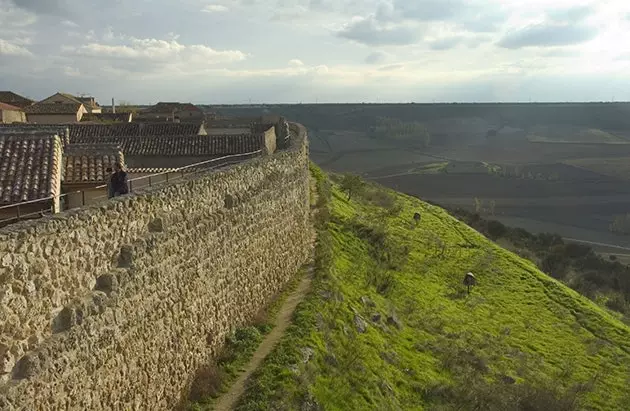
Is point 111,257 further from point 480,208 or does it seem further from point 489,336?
point 480,208

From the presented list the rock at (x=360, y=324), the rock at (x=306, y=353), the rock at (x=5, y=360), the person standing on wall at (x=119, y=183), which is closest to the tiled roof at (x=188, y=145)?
the rock at (x=360, y=324)

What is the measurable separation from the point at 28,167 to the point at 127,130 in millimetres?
21986

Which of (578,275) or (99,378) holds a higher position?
(99,378)

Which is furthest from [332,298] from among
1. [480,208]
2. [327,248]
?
[480,208]

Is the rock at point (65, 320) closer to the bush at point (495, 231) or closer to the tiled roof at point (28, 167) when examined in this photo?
the tiled roof at point (28, 167)

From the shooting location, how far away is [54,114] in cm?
4238

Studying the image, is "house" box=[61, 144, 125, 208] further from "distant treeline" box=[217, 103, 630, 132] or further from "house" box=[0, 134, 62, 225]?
"distant treeline" box=[217, 103, 630, 132]

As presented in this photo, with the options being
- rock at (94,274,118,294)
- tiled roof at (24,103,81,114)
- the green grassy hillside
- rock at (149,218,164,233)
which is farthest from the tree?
rock at (94,274,118,294)

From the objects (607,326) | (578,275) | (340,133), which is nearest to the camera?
(607,326)

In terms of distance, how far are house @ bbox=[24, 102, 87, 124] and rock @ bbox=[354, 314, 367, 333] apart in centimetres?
3175

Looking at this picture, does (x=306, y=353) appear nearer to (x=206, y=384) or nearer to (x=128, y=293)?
(x=206, y=384)

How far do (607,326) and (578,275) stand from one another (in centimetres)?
1608

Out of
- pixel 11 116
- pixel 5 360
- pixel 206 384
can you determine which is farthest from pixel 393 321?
pixel 11 116

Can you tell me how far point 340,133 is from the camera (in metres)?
143
